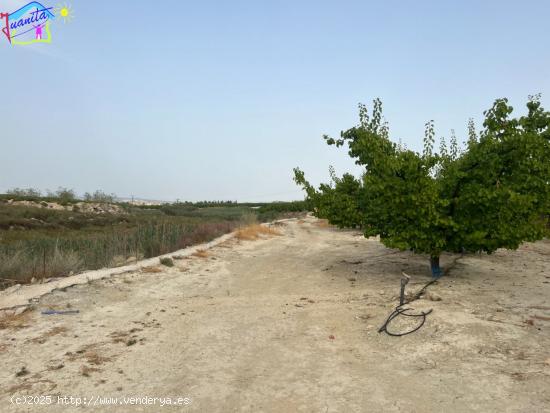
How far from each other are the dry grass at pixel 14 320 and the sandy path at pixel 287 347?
0.16ft

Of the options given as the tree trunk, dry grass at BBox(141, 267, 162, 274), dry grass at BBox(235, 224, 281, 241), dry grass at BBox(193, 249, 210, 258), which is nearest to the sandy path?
dry grass at BBox(141, 267, 162, 274)

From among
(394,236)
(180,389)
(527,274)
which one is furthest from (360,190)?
(180,389)

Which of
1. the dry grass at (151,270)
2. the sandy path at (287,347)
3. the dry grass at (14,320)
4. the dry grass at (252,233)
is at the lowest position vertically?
the sandy path at (287,347)

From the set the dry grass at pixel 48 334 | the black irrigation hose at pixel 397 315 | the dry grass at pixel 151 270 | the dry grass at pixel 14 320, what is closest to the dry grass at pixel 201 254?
the dry grass at pixel 151 270

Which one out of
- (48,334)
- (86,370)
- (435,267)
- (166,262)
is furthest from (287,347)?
(166,262)

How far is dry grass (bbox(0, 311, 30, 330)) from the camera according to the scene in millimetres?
6059

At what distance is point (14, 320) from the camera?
20.6 ft

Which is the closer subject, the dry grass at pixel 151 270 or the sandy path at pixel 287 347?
the sandy path at pixel 287 347

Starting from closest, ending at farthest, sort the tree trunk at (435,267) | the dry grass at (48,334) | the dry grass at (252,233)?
1. the dry grass at (48,334)
2. the tree trunk at (435,267)
3. the dry grass at (252,233)

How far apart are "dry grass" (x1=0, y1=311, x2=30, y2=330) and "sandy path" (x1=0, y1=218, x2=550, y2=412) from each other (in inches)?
2.0

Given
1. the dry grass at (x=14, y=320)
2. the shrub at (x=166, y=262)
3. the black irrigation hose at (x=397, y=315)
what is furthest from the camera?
the shrub at (x=166, y=262)

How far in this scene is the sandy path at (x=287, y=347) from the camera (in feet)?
13.4

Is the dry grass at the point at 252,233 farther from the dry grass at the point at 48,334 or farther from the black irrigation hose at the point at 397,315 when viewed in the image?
the dry grass at the point at 48,334

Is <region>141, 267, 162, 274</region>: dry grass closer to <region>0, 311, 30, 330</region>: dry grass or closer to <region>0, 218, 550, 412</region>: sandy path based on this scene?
<region>0, 218, 550, 412</region>: sandy path
